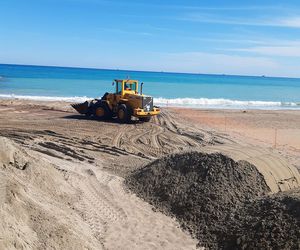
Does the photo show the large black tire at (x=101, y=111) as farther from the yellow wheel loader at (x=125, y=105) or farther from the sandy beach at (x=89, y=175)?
the sandy beach at (x=89, y=175)

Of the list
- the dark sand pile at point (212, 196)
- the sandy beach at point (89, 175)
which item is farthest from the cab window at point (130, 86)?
the dark sand pile at point (212, 196)

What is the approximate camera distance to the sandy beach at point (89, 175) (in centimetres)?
682

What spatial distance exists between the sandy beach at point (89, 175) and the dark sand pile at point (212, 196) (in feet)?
1.11

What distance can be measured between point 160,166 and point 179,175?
32.6 inches

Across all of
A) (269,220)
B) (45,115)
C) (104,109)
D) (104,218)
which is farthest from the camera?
(45,115)

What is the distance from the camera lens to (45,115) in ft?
77.0

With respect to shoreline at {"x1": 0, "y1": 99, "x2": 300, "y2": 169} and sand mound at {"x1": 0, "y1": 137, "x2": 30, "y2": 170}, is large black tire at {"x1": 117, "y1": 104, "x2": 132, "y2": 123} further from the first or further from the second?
sand mound at {"x1": 0, "y1": 137, "x2": 30, "y2": 170}

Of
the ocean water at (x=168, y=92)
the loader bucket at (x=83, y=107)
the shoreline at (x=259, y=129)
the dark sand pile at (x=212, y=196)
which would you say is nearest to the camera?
the dark sand pile at (x=212, y=196)

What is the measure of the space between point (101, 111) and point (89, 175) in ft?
34.1

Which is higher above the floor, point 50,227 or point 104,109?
point 104,109

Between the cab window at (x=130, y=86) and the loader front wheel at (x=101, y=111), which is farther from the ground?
the cab window at (x=130, y=86)

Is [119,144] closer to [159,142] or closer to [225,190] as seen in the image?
[159,142]

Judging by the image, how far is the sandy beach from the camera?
6.82 meters

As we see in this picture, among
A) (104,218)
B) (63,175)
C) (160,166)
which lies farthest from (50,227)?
(160,166)
